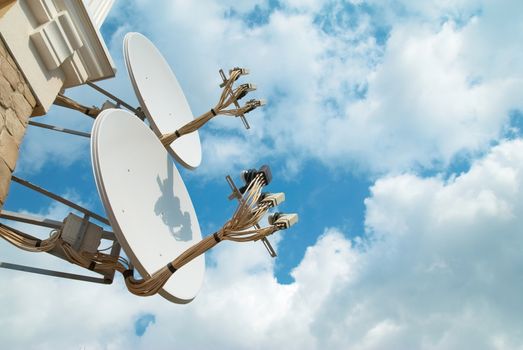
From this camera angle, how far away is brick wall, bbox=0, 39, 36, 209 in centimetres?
295

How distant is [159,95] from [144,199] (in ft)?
9.86

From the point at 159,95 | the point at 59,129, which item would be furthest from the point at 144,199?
the point at 159,95

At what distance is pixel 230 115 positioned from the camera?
758cm

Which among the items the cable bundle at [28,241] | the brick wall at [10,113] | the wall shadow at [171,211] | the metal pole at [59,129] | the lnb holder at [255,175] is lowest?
the wall shadow at [171,211]

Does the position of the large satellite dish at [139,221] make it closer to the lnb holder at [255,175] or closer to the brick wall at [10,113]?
the lnb holder at [255,175]

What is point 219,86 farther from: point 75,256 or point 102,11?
point 75,256

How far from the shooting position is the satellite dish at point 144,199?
11.9ft

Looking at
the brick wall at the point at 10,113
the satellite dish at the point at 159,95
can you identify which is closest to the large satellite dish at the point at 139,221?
the brick wall at the point at 10,113

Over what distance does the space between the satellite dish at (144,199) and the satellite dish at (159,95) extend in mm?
1168

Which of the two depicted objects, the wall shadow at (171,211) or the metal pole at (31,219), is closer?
the metal pole at (31,219)

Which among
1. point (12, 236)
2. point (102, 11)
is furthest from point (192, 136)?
point (12, 236)

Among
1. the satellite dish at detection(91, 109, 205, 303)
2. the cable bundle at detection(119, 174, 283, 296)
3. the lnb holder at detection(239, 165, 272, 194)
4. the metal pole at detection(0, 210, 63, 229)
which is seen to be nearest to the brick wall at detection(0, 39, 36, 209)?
the satellite dish at detection(91, 109, 205, 303)

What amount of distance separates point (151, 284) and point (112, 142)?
1.26 metres

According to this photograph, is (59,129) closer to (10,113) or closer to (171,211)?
(171,211)
